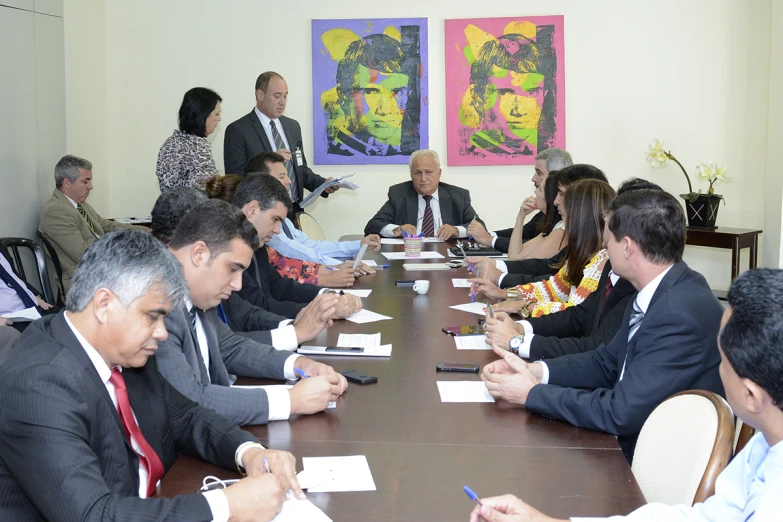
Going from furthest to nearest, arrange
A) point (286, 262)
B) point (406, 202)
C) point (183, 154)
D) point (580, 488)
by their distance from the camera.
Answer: point (406, 202) → point (183, 154) → point (286, 262) → point (580, 488)

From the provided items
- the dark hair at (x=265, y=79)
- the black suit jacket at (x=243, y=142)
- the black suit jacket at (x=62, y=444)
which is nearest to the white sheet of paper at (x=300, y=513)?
the black suit jacket at (x=62, y=444)

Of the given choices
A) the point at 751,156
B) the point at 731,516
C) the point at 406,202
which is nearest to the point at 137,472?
the point at 731,516

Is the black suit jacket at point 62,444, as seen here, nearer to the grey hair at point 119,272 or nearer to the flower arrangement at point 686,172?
the grey hair at point 119,272

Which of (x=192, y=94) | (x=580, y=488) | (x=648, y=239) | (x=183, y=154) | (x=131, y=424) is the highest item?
(x=192, y=94)

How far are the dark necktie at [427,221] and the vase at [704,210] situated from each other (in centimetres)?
217

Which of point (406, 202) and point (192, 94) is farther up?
point (192, 94)

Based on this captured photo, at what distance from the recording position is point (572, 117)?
23.9 feet

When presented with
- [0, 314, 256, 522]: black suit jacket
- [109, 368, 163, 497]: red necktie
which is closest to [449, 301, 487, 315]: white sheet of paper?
[109, 368, 163, 497]: red necktie

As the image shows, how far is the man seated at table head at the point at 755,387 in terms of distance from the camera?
1319mm

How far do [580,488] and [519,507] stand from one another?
0.77 ft

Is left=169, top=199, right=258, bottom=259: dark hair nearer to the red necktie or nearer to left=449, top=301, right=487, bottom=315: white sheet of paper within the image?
the red necktie

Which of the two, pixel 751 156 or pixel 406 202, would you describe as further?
pixel 751 156

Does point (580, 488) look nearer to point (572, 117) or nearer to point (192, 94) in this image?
point (192, 94)

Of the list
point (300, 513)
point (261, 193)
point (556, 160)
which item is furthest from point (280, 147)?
point (300, 513)
